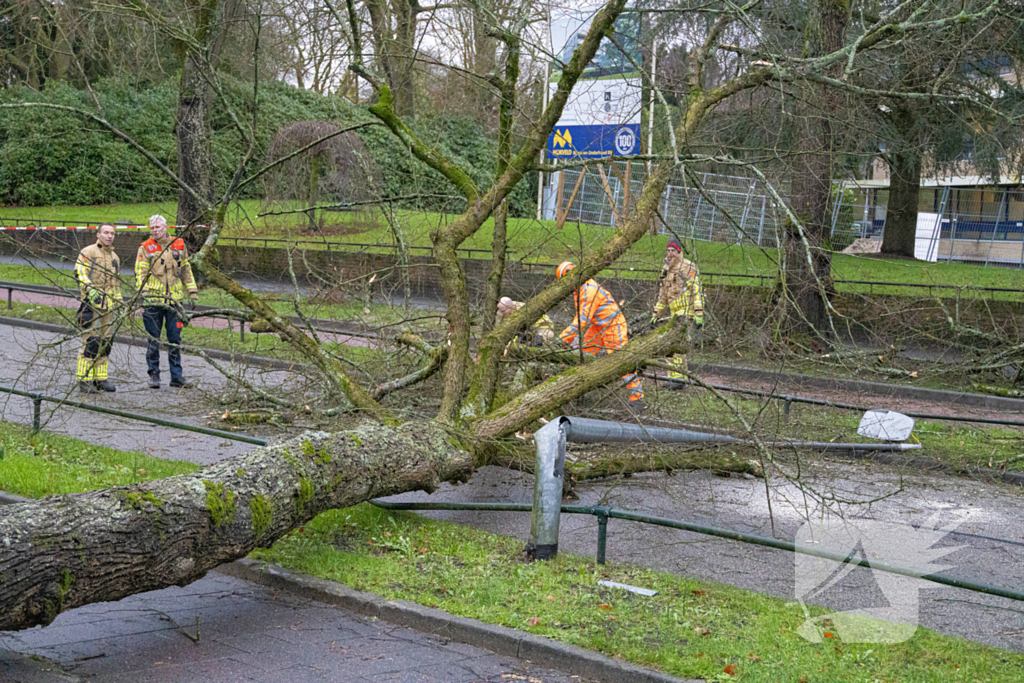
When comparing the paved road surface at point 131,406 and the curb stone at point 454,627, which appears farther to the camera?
the paved road surface at point 131,406

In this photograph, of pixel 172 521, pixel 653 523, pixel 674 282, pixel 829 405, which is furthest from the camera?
pixel 674 282

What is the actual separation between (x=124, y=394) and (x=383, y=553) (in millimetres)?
6220

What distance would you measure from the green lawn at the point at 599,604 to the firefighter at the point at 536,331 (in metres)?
2.53

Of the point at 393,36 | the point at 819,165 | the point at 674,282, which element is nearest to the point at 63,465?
the point at 393,36

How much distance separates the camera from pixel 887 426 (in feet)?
28.8

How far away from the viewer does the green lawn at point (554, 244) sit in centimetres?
957

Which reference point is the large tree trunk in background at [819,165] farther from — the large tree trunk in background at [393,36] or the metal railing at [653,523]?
the metal railing at [653,523]

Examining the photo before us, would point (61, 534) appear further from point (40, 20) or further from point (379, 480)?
point (40, 20)

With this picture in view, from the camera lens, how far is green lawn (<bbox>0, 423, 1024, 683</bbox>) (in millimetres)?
4367

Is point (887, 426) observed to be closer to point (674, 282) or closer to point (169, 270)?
point (674, 282)

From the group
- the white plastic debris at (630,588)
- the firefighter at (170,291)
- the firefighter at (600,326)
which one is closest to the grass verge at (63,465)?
the firefighter at (170,291)

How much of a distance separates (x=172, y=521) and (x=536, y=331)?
4935 mm

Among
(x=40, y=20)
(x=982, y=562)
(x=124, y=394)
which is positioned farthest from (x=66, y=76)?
(x=982, y=562)

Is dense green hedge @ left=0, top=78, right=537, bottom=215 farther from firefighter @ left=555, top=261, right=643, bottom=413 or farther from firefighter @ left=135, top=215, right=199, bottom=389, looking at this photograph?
firefighter @ left=555, top=261, right=643, bottom=413
